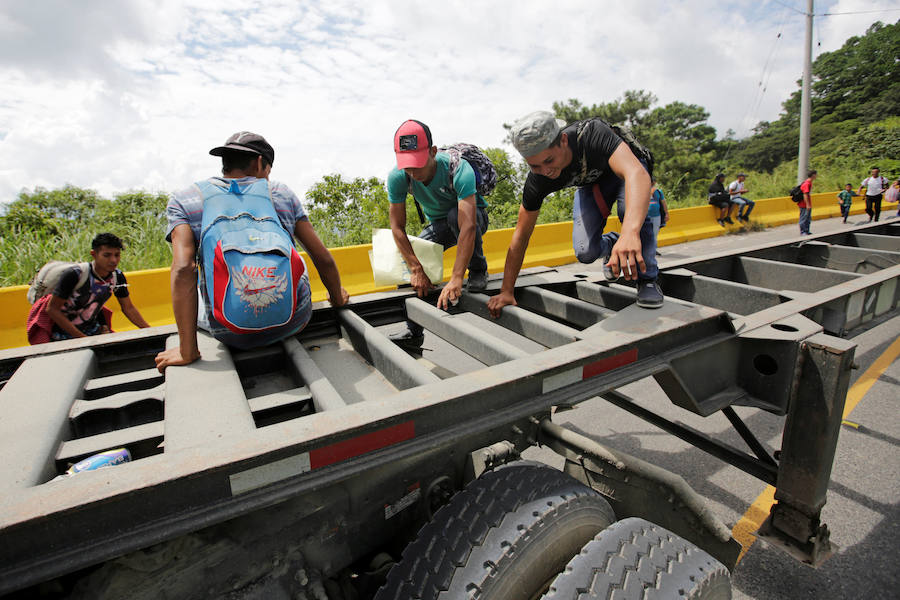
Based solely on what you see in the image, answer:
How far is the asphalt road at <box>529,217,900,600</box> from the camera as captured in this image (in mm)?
2238

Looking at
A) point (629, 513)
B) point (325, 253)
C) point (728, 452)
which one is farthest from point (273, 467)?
point (728, 452)

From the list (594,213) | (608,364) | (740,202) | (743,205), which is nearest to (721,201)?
(740,202)

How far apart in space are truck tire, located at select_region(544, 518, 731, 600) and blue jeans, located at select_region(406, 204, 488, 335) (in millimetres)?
2299

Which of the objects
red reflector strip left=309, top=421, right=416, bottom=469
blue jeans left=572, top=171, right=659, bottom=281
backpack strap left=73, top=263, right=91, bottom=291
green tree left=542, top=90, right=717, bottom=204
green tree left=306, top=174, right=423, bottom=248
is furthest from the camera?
green tree left=542, top=90, right=717, bottom=204

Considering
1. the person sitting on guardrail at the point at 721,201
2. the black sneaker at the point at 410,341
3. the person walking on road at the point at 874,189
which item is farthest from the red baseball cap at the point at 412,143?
the person walking on road at the point at 874,189

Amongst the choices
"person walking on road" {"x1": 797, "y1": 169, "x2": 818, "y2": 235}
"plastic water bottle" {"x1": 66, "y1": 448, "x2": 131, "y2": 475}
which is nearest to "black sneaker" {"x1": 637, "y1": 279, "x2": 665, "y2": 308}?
"plastic water bottle" {"x1": 66, "y1": 448, "x2": 131, "y2": 475}

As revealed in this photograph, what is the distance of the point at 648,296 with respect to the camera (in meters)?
2.33

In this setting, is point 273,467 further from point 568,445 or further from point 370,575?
point 568,445

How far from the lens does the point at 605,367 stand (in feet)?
5.44

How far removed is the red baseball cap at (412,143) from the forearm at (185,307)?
1708mm

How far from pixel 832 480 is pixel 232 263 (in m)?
3.60

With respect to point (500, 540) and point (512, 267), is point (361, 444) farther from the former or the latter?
point (512, 267)

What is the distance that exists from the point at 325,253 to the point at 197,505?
1.71 meters

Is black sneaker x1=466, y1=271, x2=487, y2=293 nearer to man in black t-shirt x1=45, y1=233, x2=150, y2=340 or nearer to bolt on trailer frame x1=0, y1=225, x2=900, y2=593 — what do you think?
bolt on trailer frame x1=0, y1=225, x2=900, y2=593
